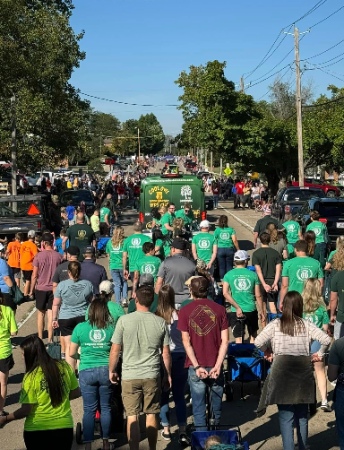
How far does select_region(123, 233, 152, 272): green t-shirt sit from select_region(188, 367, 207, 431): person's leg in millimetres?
6035

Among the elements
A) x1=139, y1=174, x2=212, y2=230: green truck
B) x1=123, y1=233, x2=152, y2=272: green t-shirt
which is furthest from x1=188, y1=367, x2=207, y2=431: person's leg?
x1=139, y1=174, x2=212, y2=230: green truck

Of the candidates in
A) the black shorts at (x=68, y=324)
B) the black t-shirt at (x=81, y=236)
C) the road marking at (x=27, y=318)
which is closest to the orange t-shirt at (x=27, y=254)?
the road marking at (x=27, y=318)

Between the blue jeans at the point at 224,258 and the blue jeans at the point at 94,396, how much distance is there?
26.2 feet

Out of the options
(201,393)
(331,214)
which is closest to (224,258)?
(331,214)

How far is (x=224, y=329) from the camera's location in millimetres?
7297

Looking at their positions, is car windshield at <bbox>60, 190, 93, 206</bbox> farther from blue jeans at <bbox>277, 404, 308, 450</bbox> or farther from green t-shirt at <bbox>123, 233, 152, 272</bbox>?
blue jeans at <bbox>277, 404, 308, 450</bbox>

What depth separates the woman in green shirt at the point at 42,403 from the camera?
5.78 m

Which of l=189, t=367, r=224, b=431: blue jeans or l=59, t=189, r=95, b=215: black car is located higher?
l=59, t=189, r=95, b=215: black car

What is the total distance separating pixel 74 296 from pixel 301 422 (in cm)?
374

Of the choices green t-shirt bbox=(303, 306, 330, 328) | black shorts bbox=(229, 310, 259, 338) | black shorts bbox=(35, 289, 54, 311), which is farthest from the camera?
black shorts bbox=(35, 289, 54, 311)

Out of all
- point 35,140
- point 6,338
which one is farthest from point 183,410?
point 35,140

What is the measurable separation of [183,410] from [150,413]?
92 cm

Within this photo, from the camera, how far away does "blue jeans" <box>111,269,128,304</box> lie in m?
14.6

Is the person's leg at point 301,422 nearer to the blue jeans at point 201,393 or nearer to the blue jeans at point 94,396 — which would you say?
the blue jeans at point 201,393
